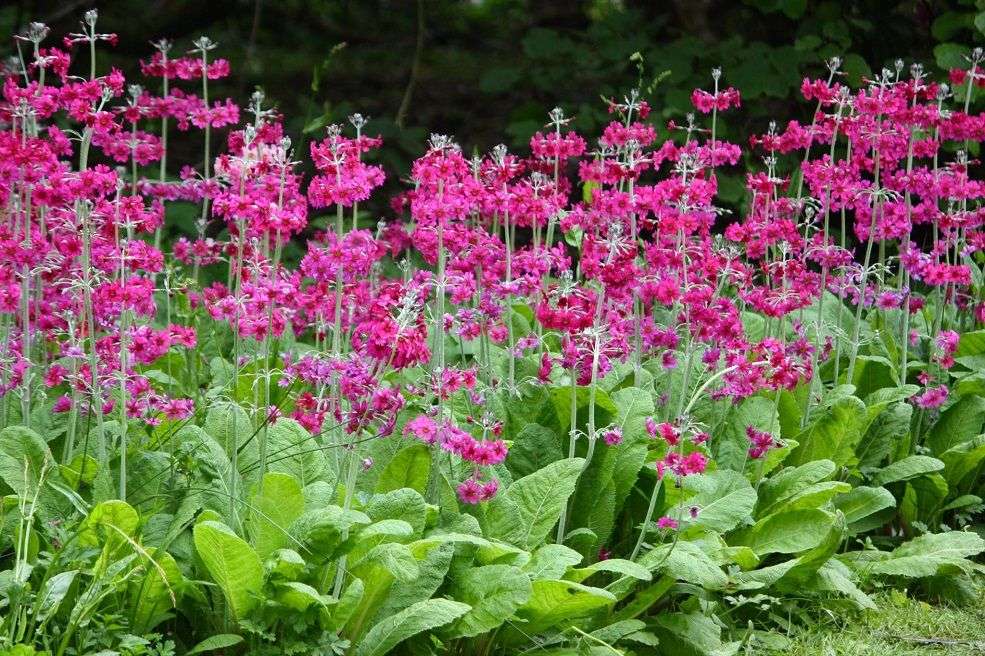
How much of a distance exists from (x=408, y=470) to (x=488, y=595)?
50 cm

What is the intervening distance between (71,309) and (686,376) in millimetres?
1682

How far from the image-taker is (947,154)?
23.4 ft

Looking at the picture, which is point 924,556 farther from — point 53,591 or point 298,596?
point 53,591

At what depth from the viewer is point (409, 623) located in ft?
10.2

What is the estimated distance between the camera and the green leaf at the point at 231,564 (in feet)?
9.76

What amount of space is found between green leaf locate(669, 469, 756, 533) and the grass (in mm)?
377

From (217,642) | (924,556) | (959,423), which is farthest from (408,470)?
(959,423)

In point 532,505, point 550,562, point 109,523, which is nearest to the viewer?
point 109,523

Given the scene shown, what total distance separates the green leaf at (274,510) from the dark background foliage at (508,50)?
223 cm

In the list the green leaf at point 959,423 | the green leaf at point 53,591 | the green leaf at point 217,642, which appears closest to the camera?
the green leaf at point 53,591

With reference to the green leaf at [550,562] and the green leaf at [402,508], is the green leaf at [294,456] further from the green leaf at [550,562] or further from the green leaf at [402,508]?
the green leaf at [550,562]

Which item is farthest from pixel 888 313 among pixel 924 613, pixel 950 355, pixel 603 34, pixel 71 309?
pixel 71 309

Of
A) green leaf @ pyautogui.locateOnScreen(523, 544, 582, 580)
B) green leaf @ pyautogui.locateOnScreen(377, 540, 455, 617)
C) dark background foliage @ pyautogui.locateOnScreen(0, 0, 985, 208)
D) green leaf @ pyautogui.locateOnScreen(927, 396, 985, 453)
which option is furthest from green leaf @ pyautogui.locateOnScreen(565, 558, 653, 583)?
dark background foliage @ pyautogui.locateOnScreen(0, 0, 985, 208)

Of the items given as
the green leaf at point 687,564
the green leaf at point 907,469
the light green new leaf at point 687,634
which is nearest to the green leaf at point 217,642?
the green leaf at point 687,564
